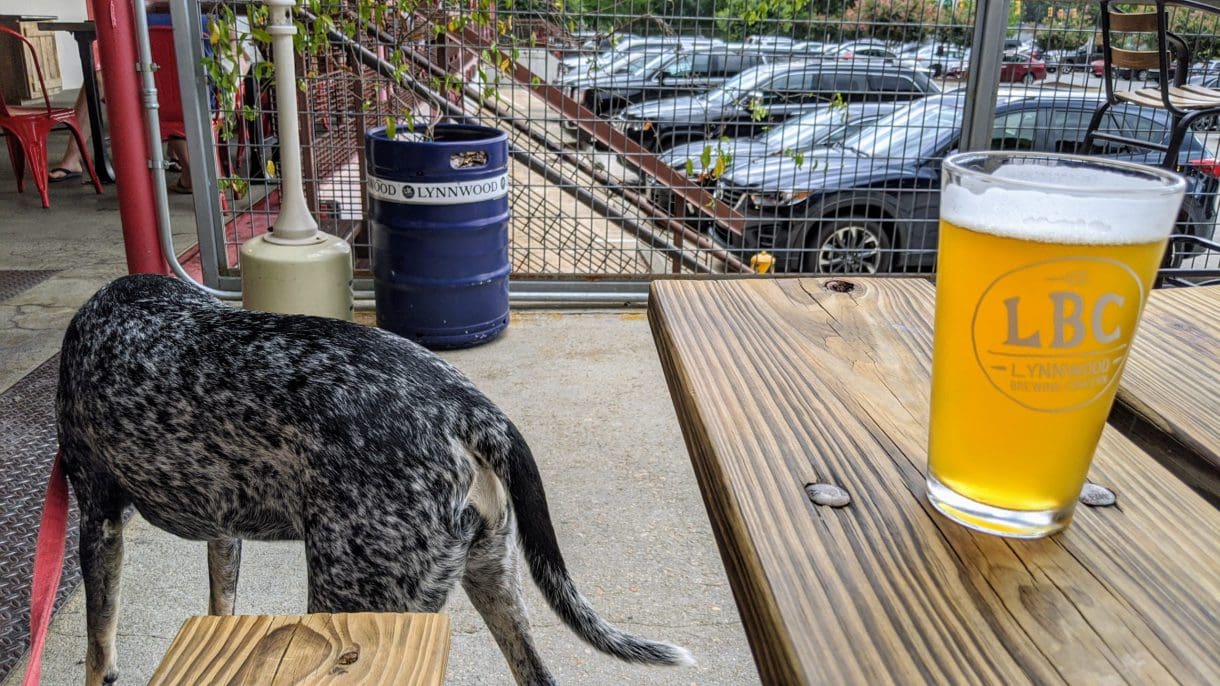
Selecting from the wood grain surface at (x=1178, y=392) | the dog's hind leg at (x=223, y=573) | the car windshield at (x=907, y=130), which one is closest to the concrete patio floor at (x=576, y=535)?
the dog's hind leg at (x=223, y=573)

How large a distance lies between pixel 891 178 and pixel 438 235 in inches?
102

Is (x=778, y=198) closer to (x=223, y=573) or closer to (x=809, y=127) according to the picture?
(x=809, y=127)

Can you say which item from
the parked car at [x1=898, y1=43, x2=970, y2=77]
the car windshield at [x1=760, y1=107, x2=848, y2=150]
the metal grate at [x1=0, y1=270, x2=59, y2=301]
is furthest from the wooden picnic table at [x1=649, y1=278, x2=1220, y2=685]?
the metal grate at [x1=0, y1=270, x2=59, y2=301]

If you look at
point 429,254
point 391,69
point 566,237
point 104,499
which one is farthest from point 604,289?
point 104,499

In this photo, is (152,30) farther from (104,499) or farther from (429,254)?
(104,499)

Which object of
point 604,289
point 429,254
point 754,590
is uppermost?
point 754,590

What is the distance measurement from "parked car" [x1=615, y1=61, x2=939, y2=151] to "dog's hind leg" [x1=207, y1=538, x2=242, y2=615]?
131 inches

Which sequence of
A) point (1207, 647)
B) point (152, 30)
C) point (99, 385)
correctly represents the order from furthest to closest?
point (152, 30)
point (99, 385)
point (1207, 647)

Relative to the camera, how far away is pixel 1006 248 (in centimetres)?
71

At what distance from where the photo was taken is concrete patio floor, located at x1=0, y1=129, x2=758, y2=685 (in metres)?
2.52

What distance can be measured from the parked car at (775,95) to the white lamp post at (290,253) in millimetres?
1715

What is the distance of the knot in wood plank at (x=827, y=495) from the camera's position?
88 cm

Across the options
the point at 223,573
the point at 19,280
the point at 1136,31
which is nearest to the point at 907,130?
the point at 1136,31

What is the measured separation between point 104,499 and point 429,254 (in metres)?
2.53
